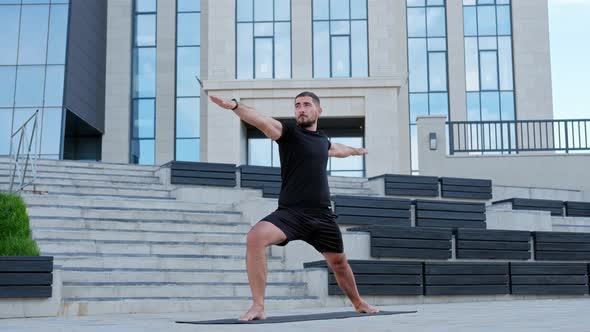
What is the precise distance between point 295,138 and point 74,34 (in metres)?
25.1

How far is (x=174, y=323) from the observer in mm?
6969

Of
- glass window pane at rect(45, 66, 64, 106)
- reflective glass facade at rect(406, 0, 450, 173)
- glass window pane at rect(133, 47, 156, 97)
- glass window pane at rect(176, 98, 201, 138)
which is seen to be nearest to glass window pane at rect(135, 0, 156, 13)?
glass window pane at rect(133, 47, 156, 97)

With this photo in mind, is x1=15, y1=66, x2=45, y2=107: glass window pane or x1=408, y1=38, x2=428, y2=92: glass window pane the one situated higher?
x1=408, y1=38, x2=428, y2=92: glass window pane

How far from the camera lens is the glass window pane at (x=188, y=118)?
32938 mm

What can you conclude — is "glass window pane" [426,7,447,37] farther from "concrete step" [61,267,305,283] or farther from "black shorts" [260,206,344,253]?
"black shorts" [260,206,344,253]

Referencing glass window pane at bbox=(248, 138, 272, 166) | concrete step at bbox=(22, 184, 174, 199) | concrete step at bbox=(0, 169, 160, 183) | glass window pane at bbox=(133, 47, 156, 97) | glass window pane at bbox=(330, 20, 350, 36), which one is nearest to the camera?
concrete step at bbox=(22, 184, 174, 199)

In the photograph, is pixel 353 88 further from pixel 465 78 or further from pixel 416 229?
pixel 416 229

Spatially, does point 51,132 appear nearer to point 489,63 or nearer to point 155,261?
point 489,63

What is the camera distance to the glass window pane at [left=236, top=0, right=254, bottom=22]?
27453mm

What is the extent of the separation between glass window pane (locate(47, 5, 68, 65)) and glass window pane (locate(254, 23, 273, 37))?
7.22m

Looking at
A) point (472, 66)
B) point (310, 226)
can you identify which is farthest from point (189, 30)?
point (310, 226)

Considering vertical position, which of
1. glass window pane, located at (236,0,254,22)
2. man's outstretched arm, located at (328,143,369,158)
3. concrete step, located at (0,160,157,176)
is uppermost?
glass window pane, located at (236,0,254,22)

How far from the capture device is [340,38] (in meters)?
27.8

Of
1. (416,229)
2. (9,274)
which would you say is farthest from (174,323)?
(416,229)
